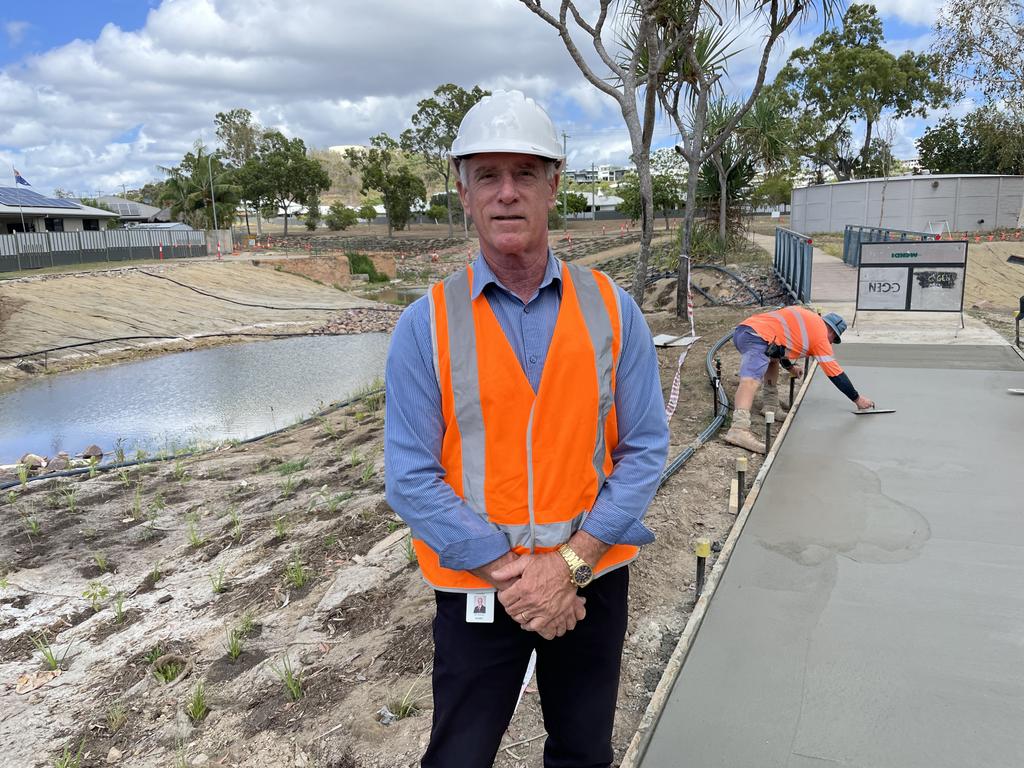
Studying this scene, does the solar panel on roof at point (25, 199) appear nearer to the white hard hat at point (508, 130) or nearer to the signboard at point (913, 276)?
the signboard at point (913, 276)

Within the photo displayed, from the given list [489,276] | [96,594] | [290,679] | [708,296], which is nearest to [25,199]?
[708,296]

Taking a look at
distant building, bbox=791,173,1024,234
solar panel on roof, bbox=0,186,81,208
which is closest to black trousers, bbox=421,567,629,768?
distant building, bbox=791,173,1024,234

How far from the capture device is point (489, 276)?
67.7 inches

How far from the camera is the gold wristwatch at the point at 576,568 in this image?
5.36ft

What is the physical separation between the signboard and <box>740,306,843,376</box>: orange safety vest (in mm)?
4319

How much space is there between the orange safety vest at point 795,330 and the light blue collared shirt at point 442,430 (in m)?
4.38

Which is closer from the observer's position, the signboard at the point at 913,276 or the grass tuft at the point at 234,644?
the grass tuft at the point at 234,644

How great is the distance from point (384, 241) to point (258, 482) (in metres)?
42.3

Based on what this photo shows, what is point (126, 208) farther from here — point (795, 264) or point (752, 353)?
point (752, 353)

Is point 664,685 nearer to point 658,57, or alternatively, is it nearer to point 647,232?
point 647,232

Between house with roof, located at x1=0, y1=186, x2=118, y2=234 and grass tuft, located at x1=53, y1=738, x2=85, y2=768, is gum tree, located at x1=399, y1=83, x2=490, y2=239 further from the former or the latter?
grass tuft, located at x1=53, y1=738, x2=85, y2=768

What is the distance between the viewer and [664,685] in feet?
8.22

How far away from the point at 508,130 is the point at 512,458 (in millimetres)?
765

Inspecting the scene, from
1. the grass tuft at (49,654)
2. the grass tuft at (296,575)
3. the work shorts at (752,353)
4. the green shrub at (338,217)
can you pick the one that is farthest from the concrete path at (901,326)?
the green shrub at (338,217)
